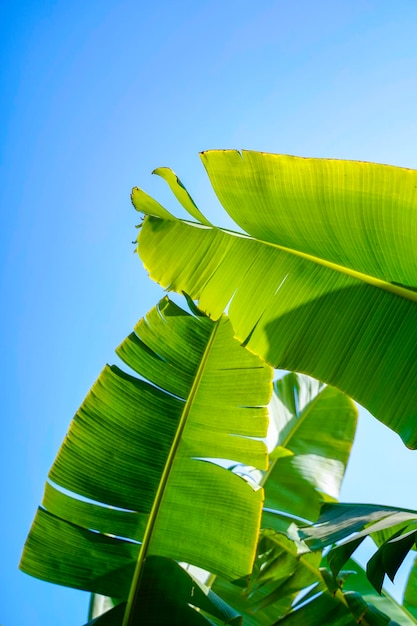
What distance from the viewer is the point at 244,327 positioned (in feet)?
5.68

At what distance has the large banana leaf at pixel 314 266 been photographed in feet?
4.82

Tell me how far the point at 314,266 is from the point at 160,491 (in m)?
0.91

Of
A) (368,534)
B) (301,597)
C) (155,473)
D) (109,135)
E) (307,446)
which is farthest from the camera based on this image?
(109,135)

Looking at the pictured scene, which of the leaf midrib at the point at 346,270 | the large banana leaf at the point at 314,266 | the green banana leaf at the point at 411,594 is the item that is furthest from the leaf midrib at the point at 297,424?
the leaf midrib at the point at 346,270

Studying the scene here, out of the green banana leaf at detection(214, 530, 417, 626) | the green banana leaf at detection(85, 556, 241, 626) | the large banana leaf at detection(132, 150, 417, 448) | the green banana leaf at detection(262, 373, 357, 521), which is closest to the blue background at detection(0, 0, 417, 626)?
the green banana leaf at detection(262, 373, 357, 521)

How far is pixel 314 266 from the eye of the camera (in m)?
1.68

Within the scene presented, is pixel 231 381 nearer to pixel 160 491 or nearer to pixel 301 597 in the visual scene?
pixel 160 491

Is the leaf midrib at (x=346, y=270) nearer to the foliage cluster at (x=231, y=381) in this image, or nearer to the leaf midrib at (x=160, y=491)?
the foliage cluster at (x=231, y=381)

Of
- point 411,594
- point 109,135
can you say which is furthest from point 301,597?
point 109,135

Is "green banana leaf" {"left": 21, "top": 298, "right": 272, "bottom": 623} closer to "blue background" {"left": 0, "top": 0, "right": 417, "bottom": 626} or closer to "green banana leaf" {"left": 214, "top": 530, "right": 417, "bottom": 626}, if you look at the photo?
"green banana leaf" {"left": 214, "top": 530, "right": 417, "bottom": 626}

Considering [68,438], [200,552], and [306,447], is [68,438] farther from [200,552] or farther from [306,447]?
[306,447]

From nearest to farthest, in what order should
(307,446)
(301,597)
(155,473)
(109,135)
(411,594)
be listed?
(155,473), (301,597), (411,594), (307,446), (109,135)

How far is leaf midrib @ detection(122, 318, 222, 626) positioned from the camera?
61.1 inches

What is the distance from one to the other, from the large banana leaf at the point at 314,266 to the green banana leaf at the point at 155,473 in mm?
197
